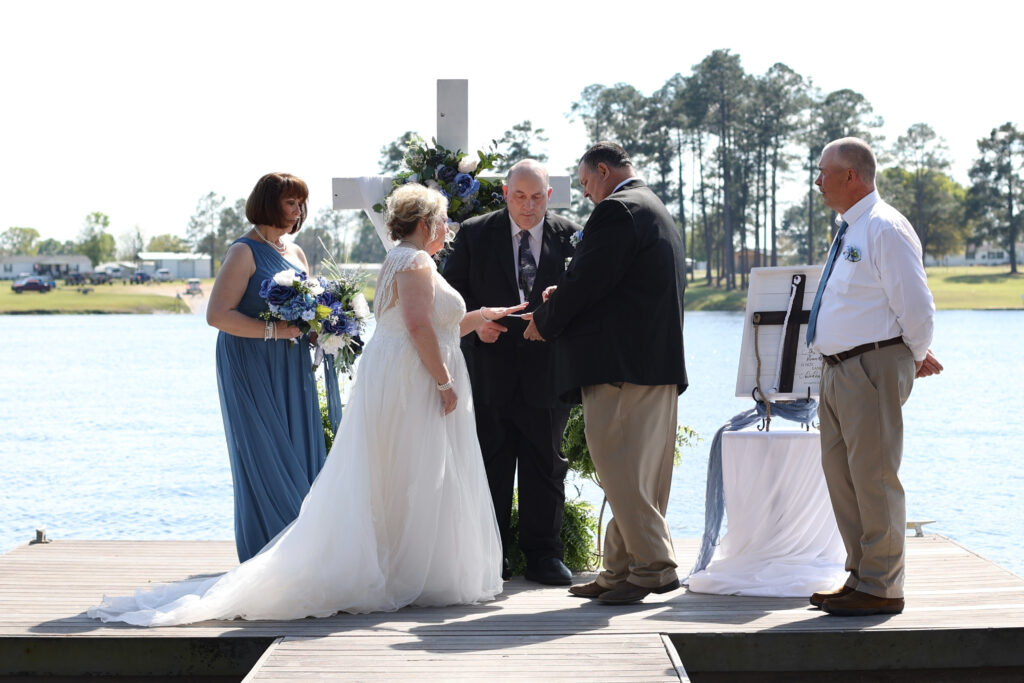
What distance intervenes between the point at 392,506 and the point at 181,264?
104901 mm

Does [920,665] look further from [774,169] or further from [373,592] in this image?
[774,169]

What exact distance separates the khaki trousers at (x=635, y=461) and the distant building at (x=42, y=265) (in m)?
97.8

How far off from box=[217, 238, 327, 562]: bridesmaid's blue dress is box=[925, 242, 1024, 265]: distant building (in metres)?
68.7

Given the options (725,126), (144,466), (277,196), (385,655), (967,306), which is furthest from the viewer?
(967,306)

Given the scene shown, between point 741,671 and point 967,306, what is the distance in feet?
196

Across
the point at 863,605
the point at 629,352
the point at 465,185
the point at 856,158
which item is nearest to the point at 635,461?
the point at 629,352

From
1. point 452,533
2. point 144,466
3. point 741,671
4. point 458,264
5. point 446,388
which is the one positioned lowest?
point 144,466

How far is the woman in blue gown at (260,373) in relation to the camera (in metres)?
5.45

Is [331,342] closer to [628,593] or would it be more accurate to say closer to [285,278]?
[285,278]

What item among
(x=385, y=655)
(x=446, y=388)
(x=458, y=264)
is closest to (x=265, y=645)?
(x=385, y=655)

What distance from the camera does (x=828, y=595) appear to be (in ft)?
15.6

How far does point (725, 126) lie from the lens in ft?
183

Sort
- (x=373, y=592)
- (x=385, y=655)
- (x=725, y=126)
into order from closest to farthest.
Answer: (x=385, y=655) → (x=373, y=592) → (x=725, y=126)

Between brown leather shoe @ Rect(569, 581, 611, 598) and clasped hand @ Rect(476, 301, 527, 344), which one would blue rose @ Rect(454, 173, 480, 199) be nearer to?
clasped hand @ Rect(476, 301, 527, 344)
